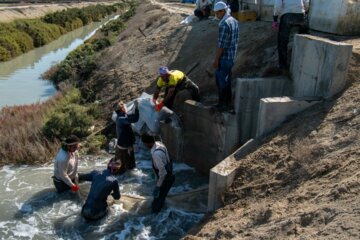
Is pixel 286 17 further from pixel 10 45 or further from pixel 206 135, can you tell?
pixel 10 45

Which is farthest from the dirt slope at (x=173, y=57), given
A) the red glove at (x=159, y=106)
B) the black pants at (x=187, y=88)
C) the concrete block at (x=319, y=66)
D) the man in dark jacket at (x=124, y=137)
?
the man in dark jacket at (x=124, y=137)

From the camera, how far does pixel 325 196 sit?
19.7 ft

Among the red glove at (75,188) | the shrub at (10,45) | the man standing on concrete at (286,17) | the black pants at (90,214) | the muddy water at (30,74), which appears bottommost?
the muddy water at (30,74)

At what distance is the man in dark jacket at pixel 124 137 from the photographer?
1055cm

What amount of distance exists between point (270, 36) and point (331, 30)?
2409 mm

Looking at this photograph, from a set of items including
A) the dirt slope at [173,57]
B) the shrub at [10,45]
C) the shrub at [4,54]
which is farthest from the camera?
the shrub at [10,45]

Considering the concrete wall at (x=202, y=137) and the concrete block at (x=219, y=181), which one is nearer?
the concrete block at (x=219, y=181)

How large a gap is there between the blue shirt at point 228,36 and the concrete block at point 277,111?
150 centimetres

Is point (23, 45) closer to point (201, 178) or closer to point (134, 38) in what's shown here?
point (134, 38)

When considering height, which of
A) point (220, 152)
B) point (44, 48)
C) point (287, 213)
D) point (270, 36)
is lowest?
point (44, 48)

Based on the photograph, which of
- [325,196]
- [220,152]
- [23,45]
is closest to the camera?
[325,196]

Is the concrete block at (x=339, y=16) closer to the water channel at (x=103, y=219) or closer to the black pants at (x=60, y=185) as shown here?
the water channel at (x=103, y=219)

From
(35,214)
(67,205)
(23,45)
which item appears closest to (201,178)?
(67,205)

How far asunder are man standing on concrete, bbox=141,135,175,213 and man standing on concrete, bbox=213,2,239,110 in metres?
2.40
